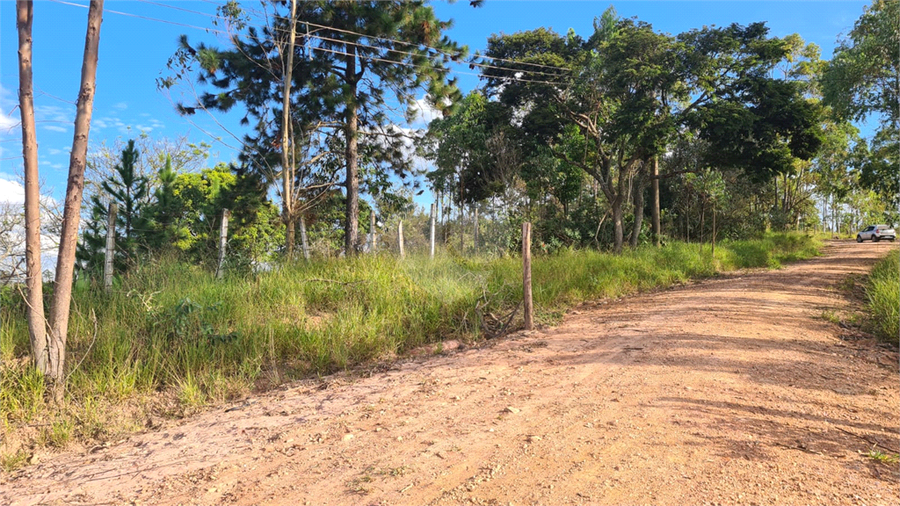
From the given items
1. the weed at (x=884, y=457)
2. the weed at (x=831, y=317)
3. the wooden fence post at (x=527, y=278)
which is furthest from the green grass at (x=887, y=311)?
the wooden fence post at (x=527, y=278)

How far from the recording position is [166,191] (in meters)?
11.4

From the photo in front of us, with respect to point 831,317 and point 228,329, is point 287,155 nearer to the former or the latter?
point 228,329

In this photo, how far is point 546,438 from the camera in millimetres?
3088

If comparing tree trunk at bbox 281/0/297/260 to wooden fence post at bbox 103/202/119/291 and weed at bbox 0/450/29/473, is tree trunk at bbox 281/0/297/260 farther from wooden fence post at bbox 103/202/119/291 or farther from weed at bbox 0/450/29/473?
weed at bbox 0/450/29/473

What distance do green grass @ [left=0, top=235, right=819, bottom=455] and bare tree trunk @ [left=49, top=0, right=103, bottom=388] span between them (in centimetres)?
29

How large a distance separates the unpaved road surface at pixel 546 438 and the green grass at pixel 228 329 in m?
0.51

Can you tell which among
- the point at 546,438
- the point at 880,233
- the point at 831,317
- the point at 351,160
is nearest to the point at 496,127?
the point at 351,160

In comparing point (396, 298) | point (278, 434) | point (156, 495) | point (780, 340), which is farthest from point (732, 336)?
point (156, 495)

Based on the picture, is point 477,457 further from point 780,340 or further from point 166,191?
point 166,191

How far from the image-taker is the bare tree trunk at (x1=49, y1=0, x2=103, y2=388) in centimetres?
433

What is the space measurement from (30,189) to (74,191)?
31cm

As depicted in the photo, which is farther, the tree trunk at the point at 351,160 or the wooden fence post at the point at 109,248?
the tree trunk at the point at 351,160

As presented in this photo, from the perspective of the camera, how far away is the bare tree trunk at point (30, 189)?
13.7ft

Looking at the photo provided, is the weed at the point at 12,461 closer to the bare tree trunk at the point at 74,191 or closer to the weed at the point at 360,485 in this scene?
the bare tree trunk at the point at 74,191
